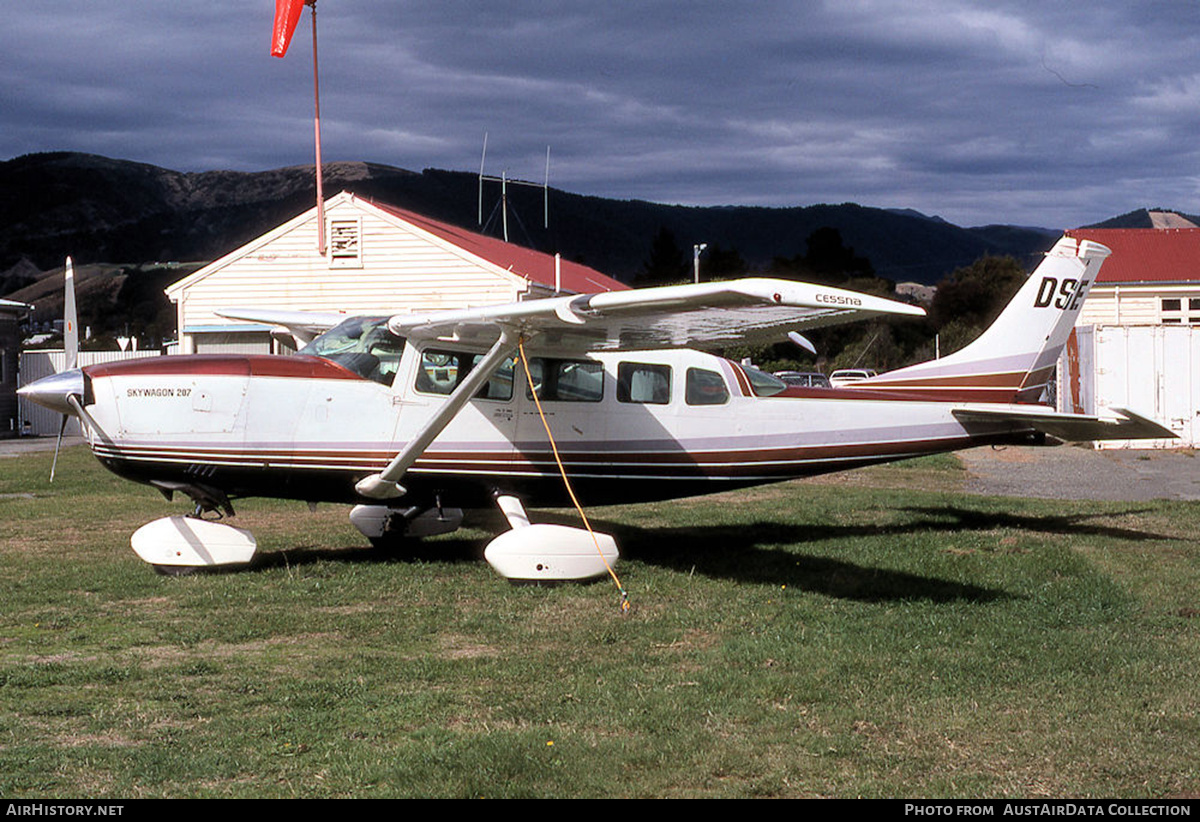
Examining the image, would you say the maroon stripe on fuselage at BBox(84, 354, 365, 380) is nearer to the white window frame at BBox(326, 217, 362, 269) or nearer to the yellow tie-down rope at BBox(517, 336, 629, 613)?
the yellow tie-down rope at BBox(517, 336, 629, 613)

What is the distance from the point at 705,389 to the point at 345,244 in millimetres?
16415

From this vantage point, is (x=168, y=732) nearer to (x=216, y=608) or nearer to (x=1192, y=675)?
(x=216, y=608)

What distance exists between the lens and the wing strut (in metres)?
8.69

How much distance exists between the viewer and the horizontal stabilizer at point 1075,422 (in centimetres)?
973

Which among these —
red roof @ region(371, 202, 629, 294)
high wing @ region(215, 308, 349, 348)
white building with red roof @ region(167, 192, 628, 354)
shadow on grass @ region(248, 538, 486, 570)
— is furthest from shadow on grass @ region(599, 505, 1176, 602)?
white building with red roof @ region(167, 192, 628, 354)

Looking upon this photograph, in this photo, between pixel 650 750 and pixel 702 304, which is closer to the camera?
pixel 650 750

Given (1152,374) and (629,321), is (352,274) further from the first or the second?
(629,321)

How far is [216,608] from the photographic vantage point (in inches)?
319

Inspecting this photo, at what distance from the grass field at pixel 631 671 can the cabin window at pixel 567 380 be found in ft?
5.36

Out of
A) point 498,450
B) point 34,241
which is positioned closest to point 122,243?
point 34,241

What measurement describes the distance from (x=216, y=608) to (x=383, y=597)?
124 centimetres

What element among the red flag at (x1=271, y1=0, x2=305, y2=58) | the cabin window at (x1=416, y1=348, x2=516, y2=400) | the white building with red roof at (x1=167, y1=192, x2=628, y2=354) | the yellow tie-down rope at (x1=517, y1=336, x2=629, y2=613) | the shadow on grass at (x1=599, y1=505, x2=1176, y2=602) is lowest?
the shadow on grass at (x1=599, y1=505, x2=1176, y2=602)

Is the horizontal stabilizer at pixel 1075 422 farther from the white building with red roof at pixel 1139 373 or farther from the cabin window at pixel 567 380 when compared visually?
the white building with red roof at pixel 1139 373

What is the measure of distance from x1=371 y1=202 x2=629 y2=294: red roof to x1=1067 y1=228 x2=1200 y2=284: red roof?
1415 centimetres
